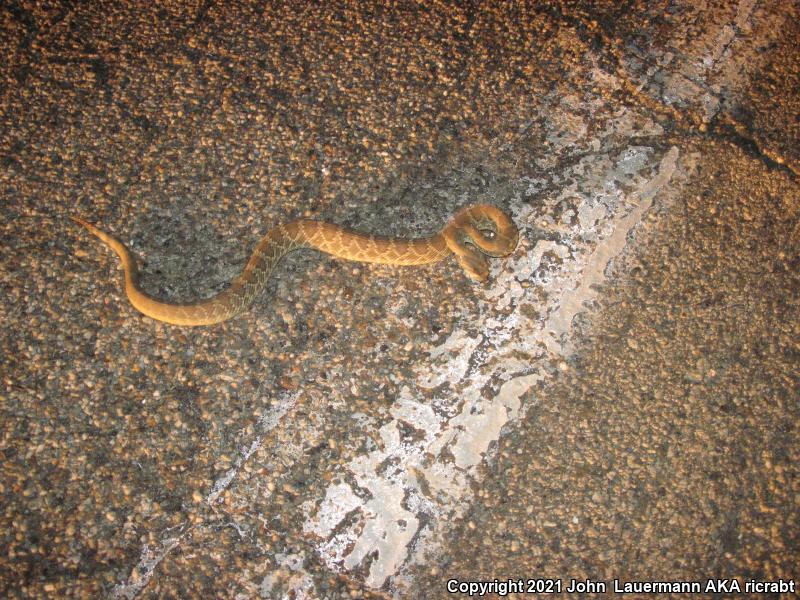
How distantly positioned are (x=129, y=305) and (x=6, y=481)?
1.31m

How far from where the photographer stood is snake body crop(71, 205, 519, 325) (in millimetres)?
3945

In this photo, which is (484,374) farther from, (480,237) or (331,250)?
(331,250)

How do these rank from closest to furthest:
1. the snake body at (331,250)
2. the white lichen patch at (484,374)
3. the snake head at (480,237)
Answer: the white lichen patch at (484,374), the snake body at (331,250), the snake head at (480,237)

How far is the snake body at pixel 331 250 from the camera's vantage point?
3.95 meters

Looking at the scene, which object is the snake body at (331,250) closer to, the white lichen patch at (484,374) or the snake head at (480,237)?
the snake head at (480,237)

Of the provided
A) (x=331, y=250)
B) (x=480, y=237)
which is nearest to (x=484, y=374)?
(x=480, y=237)

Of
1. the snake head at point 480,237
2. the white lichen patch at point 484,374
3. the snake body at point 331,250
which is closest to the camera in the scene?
the white lichen patch at point 484,374

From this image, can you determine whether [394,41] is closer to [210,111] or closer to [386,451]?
[210,111]

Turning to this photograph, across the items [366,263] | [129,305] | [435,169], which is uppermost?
[435,169]

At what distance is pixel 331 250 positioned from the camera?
4.25 meters

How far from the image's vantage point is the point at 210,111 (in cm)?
477

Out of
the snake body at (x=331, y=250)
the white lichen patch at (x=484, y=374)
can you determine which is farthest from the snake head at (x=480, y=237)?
the white lichen patch at (x=484, y=374)

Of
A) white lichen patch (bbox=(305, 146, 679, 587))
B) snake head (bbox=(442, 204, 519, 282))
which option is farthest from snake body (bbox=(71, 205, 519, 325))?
white lichen patch (bbox=(305, 146, 679, 587))

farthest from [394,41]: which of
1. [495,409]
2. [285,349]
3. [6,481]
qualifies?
[6,481]
